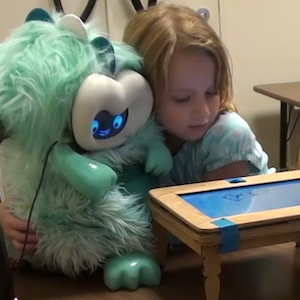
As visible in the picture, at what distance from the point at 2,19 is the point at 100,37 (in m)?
1.24

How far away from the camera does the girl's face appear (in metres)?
0.84

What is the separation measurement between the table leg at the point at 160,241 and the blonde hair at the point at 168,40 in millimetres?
194

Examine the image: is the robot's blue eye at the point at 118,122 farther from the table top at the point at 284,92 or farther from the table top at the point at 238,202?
the table top at the point at 284,92

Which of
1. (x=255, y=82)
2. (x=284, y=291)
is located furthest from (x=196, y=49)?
(x=255, y=82)

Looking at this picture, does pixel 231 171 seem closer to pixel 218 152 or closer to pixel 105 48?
pixel 218 152

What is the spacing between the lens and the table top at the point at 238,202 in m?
0.69

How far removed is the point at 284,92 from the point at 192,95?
44.0 inches

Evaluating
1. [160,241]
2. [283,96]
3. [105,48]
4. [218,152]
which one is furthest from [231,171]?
Answer: [283,96]

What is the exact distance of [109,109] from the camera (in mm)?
752

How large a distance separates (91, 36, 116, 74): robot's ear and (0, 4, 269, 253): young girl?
8 centimetres

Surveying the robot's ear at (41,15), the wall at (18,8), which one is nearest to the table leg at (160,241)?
the robot's ear at (41,15)

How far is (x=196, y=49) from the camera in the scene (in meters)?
0.85

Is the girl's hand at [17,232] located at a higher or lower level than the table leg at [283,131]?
higher

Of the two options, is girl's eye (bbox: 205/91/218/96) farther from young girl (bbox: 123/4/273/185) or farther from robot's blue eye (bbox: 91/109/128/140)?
robot's blue eye (bbox: 91/109/128/140)
